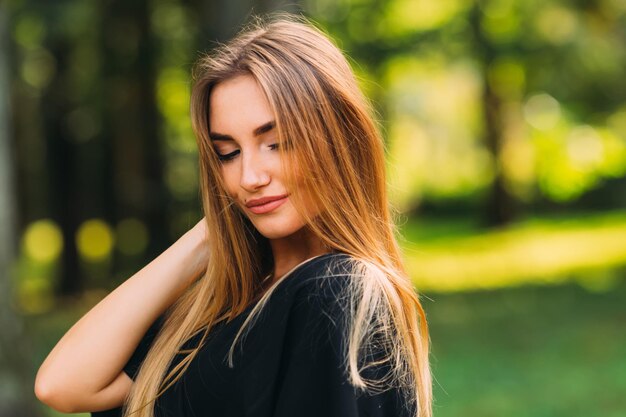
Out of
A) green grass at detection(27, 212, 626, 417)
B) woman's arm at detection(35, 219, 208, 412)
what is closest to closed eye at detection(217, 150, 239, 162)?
woman's arm at detection(35, 219, 208, 412)

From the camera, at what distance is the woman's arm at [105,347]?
2.19 meters

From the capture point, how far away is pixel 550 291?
1466 cm

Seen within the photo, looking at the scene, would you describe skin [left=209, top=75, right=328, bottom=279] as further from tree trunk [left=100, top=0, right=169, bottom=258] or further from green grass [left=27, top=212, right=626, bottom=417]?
tree trunk [left=100, top=0, right=169, bottom=258]

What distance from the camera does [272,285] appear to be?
2.06 m

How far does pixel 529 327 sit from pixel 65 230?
341 inches

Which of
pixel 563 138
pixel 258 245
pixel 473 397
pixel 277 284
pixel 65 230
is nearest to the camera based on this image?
pixel 277 284

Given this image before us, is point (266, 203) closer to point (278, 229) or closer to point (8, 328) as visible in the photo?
point (278, 229)

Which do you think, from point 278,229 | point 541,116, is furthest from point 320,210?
point 541,116

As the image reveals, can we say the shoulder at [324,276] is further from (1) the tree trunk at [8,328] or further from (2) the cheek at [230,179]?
(1) the tree trunk at [8,328]

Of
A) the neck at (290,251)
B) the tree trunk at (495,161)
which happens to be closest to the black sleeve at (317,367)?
the neck at (290,251)

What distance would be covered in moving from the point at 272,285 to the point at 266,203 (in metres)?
0.18

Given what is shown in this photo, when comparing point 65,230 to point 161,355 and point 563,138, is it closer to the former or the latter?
point 161,355

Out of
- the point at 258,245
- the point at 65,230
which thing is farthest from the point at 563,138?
the point at 258,245

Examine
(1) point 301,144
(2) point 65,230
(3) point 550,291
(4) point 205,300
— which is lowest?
(3) point 550,291
